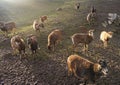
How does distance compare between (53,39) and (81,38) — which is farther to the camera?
(53,39)

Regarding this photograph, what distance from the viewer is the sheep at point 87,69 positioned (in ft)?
52.6

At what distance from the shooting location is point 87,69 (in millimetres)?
16516

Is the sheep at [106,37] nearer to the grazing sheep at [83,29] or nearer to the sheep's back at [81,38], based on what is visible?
the sheep's back at [81,38]

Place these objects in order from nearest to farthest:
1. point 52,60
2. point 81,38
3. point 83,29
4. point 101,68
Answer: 1. point 101,68
2. point 52,60
3. point 81,38
4. point 83,29

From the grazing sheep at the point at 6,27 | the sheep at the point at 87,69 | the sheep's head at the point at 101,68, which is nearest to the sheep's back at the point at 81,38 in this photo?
the sheep at the point at 87,69

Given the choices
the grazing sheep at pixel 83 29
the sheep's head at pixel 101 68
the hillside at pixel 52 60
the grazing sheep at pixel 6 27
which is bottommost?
the hillside at pixel 52 60

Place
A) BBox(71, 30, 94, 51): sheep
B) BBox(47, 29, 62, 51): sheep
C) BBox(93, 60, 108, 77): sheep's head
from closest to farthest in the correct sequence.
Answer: BBox(93, 60, 108, 77): sheep's head
BBox(71, 30, 94, 51): sheep
BBox(47, 29, 62, 51): sheep

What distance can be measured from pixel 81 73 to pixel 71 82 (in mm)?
1232

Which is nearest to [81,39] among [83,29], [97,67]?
[83,29]

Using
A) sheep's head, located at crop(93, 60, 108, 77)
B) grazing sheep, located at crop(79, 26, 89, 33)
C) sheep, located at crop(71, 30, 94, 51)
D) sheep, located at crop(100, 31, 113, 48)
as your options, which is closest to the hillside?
sheep, located at crop(100, 31, 113, 48)

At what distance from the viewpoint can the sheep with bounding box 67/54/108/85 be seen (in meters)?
16.0

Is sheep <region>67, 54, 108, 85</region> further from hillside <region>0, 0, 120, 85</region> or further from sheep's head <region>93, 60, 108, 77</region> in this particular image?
hillside <region>0, 0, 120, 85</region>

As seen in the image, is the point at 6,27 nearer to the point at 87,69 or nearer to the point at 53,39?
the point at 53,39

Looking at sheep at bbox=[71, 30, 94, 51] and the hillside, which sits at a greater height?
sheep at bbox=[71, 30, 94, 51]
